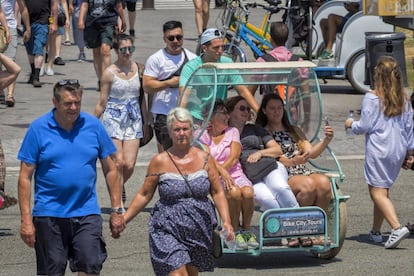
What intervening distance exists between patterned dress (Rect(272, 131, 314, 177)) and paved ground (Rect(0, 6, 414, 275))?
27.6 inches

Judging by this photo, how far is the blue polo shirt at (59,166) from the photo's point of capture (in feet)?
24.0

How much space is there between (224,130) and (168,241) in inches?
90.1

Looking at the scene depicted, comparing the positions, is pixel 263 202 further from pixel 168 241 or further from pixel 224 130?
pixel 168 241

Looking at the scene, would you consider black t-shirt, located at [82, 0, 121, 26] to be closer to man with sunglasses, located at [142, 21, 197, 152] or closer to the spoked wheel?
man with sunglasses, located at [142, 21, 197, 152]

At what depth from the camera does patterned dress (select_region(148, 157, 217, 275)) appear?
7.44m

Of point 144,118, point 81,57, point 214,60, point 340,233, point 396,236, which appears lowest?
point 396,236

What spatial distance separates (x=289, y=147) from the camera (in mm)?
9891

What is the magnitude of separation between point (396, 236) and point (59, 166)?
3.50 m

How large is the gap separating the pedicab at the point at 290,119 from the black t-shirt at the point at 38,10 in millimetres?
8346

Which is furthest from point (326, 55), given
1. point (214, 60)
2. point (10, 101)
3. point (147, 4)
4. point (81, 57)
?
point (147, 4)

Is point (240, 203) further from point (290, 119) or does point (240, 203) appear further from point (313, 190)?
point (290, 119)

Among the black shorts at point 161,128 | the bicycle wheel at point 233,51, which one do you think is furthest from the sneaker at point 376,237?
the bicycle wheel at point 233,51

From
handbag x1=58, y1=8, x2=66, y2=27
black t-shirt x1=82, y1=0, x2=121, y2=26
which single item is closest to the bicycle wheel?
black t-shirt x1=82, y1=0, x2=121, y2=26

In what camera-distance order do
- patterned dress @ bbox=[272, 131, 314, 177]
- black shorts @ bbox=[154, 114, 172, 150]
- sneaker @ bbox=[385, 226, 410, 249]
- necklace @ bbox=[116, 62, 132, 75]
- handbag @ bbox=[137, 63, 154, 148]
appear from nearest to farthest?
sneaker @ bbox=[385, 226, 410, 249] < patterned dress @ bbox=[272, 131, 314, 177] < black shorts @ bbox=[154, 114, 172, 150] < necklace @ bbox=[116, 62, 132, 75] < handbag @ bbox=[137, 63, 154, 148]
